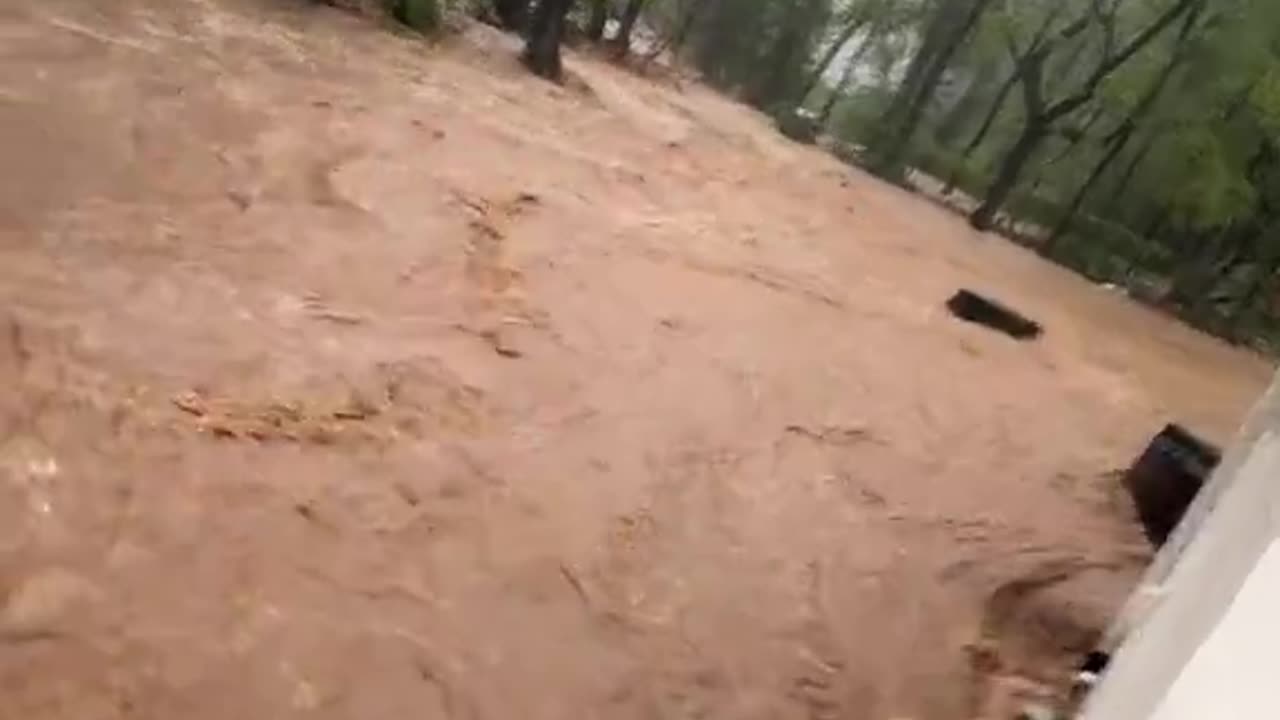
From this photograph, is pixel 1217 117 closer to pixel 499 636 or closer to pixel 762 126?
pixel 762 126

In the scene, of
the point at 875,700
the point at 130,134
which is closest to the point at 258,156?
the point at 130,134

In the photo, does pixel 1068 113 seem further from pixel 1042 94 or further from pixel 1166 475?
pixel 1166 475

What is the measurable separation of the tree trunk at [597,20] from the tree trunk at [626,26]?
61 millimetres

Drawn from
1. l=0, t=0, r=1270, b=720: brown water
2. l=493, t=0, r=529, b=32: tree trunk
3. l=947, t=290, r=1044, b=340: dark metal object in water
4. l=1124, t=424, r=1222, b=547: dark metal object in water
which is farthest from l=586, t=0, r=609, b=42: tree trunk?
l=1124, t=424, r=1222, b=547: dark metal object in water

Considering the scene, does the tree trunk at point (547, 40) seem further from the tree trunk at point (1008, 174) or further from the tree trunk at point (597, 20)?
the tree trunk at point (1008, 174)

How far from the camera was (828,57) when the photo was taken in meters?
3.91

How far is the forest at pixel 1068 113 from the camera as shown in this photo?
3410 millimetres

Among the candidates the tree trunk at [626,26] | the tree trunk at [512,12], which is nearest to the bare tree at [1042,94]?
the tree trunk at [626,26]

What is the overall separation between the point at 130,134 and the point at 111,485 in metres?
1.29

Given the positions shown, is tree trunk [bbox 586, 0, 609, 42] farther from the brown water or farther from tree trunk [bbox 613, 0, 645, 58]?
the brown water

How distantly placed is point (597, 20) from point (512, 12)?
0.41 m

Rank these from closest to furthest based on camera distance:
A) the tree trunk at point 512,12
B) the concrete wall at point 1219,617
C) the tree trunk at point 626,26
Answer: the concrete wall at point 1219,617 → the tree trunk at point 626,26 → the tree trunk at point 512,12

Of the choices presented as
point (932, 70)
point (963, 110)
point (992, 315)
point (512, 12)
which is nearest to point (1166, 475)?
point (992, 315)

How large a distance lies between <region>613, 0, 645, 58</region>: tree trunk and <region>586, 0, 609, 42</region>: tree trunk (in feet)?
0.20
